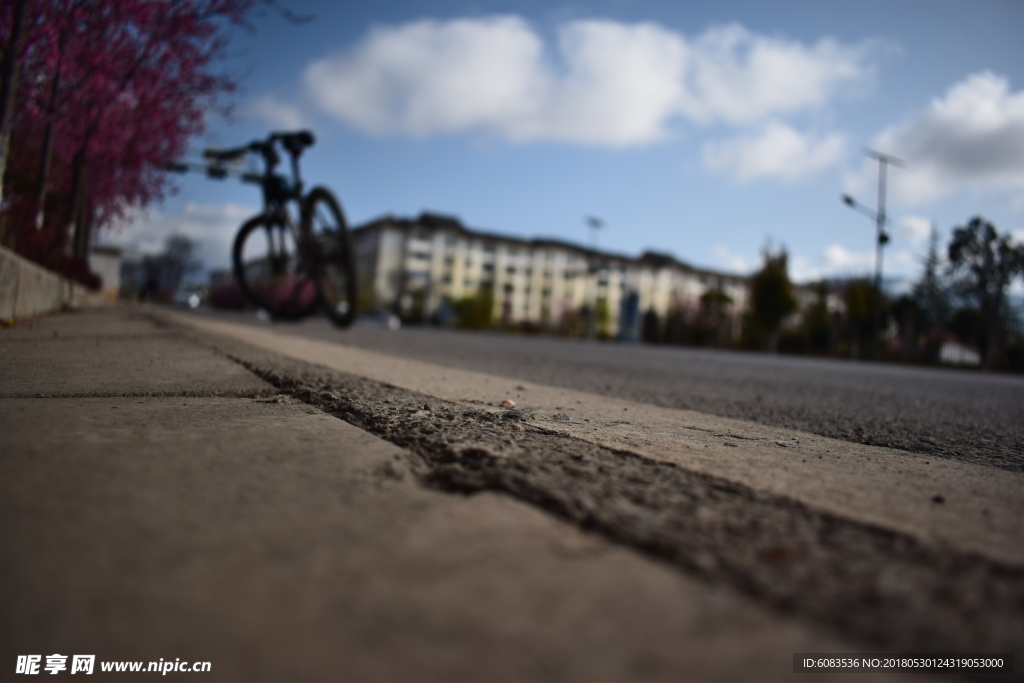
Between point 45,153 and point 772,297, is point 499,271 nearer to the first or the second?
point 772,297

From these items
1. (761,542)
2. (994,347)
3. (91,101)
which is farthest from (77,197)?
(994,347)

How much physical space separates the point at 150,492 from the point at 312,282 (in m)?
6.29

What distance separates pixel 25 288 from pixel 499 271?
7677 centimetres

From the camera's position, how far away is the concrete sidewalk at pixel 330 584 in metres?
0.52

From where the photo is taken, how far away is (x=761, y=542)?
0.77m

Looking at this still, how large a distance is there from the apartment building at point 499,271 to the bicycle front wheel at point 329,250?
191 feet

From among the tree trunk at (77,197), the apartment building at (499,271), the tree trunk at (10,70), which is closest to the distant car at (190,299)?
the apartment building at (499,271)

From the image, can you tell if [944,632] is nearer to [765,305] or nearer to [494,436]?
[494,436]

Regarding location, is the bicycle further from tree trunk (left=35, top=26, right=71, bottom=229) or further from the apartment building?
the apartment building

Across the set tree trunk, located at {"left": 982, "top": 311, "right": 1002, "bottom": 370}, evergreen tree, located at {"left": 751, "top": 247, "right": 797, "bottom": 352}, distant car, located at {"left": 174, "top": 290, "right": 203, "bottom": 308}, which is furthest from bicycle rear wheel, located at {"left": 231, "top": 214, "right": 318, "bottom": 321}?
distant car, located at {"left": 174, "top": 290, "right": 203, "bottom": 308}

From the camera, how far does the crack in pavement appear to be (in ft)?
1.97

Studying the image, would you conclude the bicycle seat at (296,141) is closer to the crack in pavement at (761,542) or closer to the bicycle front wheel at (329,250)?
the bicycle front wheel at (329,250)

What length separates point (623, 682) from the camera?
490mm

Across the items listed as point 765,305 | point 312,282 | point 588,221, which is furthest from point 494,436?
point 588,221
